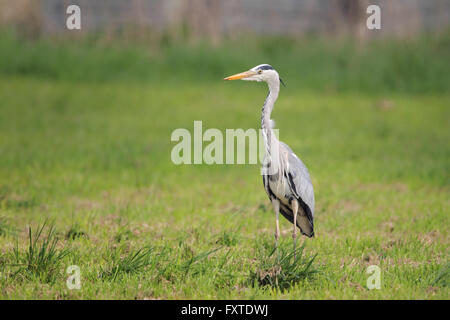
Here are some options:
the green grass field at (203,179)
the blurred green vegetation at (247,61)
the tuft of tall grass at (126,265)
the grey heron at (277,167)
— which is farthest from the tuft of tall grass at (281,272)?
the blurred green vegetation at (247,61)

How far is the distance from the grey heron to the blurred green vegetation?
841cm

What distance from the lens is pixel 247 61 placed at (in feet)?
44.5

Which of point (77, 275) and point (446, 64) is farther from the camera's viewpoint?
point (446, 64)

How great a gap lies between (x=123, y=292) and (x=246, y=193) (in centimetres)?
329

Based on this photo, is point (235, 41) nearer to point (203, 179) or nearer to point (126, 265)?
point (203, 179)

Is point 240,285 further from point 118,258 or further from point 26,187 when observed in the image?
point 26,187

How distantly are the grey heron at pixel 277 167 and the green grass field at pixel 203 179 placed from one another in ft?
1.73

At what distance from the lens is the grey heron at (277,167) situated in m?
4.59

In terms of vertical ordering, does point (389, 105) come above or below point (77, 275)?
above

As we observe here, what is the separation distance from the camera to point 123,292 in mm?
4262

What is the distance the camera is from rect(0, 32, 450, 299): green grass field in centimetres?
451

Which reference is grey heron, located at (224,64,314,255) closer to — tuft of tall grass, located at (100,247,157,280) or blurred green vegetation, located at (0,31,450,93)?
tuft of tall grass, located at (100,247,157,280)

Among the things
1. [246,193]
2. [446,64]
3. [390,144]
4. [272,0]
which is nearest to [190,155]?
[246,193]

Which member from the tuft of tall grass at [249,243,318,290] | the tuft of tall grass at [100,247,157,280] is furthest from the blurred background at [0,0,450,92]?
the tuft of tall grass at [100,247,157,280]
